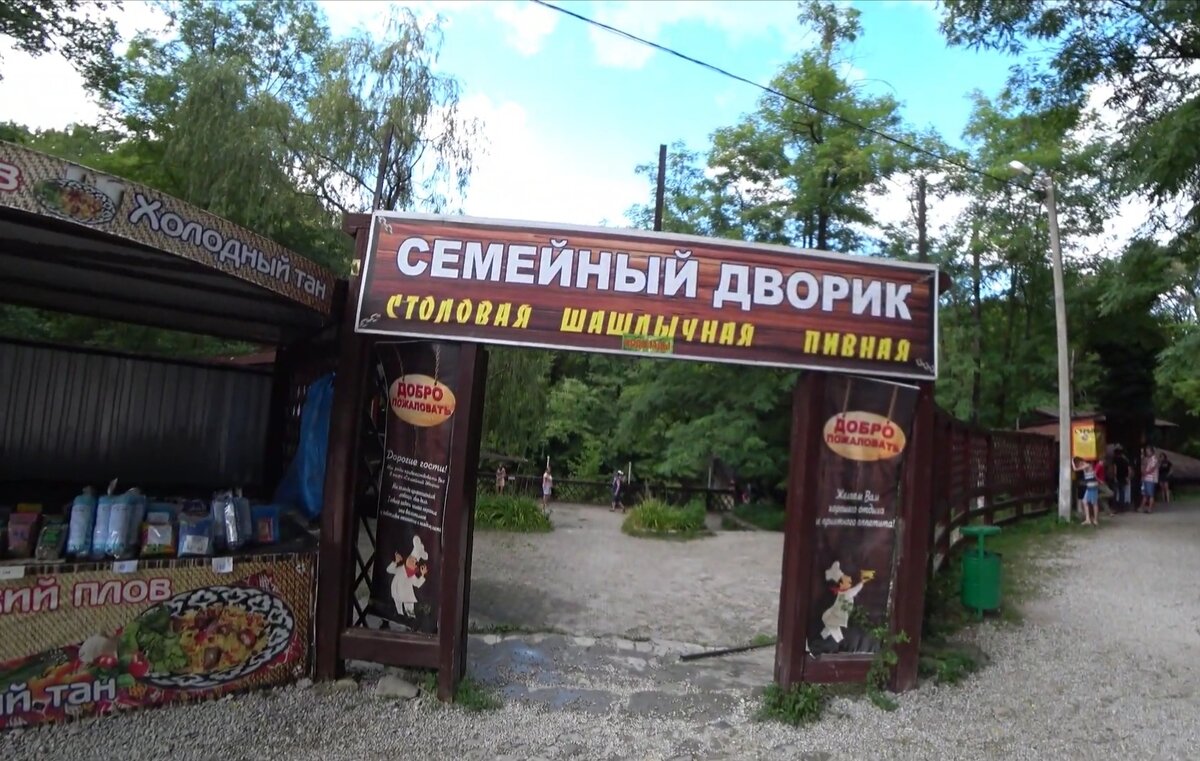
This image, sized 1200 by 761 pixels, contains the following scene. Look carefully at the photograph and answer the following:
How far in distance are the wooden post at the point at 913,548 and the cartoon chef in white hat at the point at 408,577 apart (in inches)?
122

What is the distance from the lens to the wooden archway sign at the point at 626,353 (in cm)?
508

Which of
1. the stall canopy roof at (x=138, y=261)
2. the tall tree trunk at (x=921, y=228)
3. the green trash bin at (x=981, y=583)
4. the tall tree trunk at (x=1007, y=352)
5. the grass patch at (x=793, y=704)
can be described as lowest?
the grass patch at (x=793, y=704)

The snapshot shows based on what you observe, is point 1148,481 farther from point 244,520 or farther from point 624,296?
point 244,520

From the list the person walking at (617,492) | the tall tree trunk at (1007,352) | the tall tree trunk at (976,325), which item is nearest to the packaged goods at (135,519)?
the person walking at (617,492)

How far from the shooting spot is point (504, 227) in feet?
17.0

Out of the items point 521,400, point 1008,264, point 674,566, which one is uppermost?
point 1008,264

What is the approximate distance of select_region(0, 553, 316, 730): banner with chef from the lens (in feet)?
13.8

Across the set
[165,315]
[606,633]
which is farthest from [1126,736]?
[165,315]

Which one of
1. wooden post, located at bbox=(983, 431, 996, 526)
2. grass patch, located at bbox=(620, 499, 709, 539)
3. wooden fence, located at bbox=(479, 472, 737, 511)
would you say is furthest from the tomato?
wooden fence, located at bbox=(479, 472, 737, 511)

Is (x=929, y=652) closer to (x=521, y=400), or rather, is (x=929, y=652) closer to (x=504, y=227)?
(x=504, y=227)

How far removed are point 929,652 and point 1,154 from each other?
6.26 metres

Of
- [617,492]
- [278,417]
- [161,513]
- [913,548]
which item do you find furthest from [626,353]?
[617,492]

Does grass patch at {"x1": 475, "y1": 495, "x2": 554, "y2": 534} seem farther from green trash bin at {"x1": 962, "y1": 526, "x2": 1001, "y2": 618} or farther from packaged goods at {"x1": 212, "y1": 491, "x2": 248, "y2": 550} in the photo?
packaged goods at {"x1": 212, "y1": 491, "x2": 248, "y2": 550}

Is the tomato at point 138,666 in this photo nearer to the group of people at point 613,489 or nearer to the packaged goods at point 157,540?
the packaged goods at point 157,540
